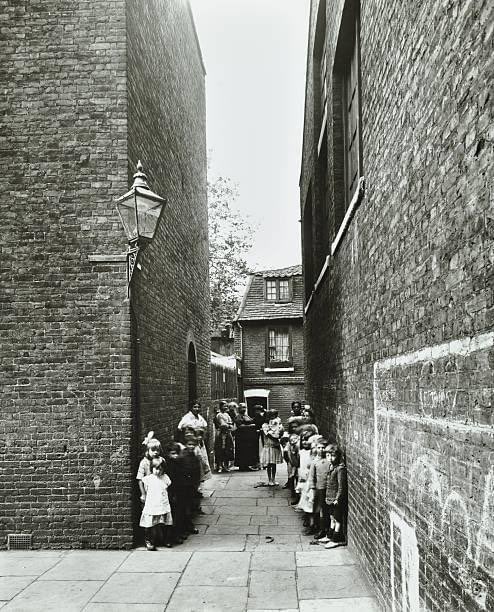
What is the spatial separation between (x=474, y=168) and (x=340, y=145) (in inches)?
268

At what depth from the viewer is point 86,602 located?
256 inches

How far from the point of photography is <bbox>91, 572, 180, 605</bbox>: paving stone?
663 cm

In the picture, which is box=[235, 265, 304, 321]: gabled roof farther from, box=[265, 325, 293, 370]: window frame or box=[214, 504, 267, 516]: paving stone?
box=[214, 504, 267, 516]: paving stone

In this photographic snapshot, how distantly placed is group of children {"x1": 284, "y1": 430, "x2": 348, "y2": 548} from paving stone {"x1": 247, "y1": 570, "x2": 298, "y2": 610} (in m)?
1.37

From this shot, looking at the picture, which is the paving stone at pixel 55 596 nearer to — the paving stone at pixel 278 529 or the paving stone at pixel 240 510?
the paving stone at pixel 278 529

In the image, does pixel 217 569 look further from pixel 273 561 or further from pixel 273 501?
pixel 273 501

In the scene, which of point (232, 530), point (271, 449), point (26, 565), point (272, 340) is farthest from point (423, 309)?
point (272, 340)

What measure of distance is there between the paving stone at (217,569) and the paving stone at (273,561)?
97 millimetres

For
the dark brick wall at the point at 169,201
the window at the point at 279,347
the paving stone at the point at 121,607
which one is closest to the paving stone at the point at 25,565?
the paving stone at the point at 121,607

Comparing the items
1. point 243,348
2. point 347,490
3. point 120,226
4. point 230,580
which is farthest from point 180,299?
point 243,348

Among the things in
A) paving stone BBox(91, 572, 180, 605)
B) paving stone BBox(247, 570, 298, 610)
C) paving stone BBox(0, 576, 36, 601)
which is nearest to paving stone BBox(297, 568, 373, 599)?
paving stone BBox(247, 570, 298, 610)

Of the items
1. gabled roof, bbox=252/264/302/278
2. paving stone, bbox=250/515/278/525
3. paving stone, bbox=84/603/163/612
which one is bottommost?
paving stone, bbox=250/515/278/525

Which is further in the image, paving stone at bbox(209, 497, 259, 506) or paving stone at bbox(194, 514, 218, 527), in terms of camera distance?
paving stone at bbox(209, 497, 259, 506)

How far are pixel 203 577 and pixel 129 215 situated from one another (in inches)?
166
